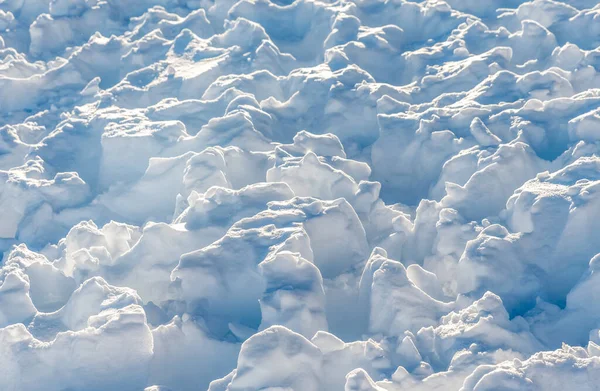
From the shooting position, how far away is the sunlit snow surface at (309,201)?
9.59 ft

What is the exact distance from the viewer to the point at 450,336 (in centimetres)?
283

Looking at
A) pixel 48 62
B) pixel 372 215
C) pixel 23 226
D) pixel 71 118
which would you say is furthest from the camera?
pixel 48 62

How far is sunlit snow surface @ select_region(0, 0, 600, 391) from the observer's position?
9.59ft

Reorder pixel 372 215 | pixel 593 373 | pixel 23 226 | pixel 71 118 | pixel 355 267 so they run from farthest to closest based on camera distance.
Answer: pixel 71 118, pixel 23 226, pixel 372 215, pixel 355 267, pixel 593 373

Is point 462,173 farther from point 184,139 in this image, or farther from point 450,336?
point 184,139

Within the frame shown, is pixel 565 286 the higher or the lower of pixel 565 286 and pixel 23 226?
the higher

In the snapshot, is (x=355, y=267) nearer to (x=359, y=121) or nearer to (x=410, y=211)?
(x=410, y=211)

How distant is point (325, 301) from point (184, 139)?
1.49 m

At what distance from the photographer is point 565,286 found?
3.14m

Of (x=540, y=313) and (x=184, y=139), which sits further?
(x=184, y=139)

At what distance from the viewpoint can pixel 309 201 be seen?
3.56 m

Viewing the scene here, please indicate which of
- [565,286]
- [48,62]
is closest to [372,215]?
[565,286]

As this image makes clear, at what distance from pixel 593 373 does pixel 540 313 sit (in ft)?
1.51

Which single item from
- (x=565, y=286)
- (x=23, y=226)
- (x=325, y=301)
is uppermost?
(x=565, y=286)
